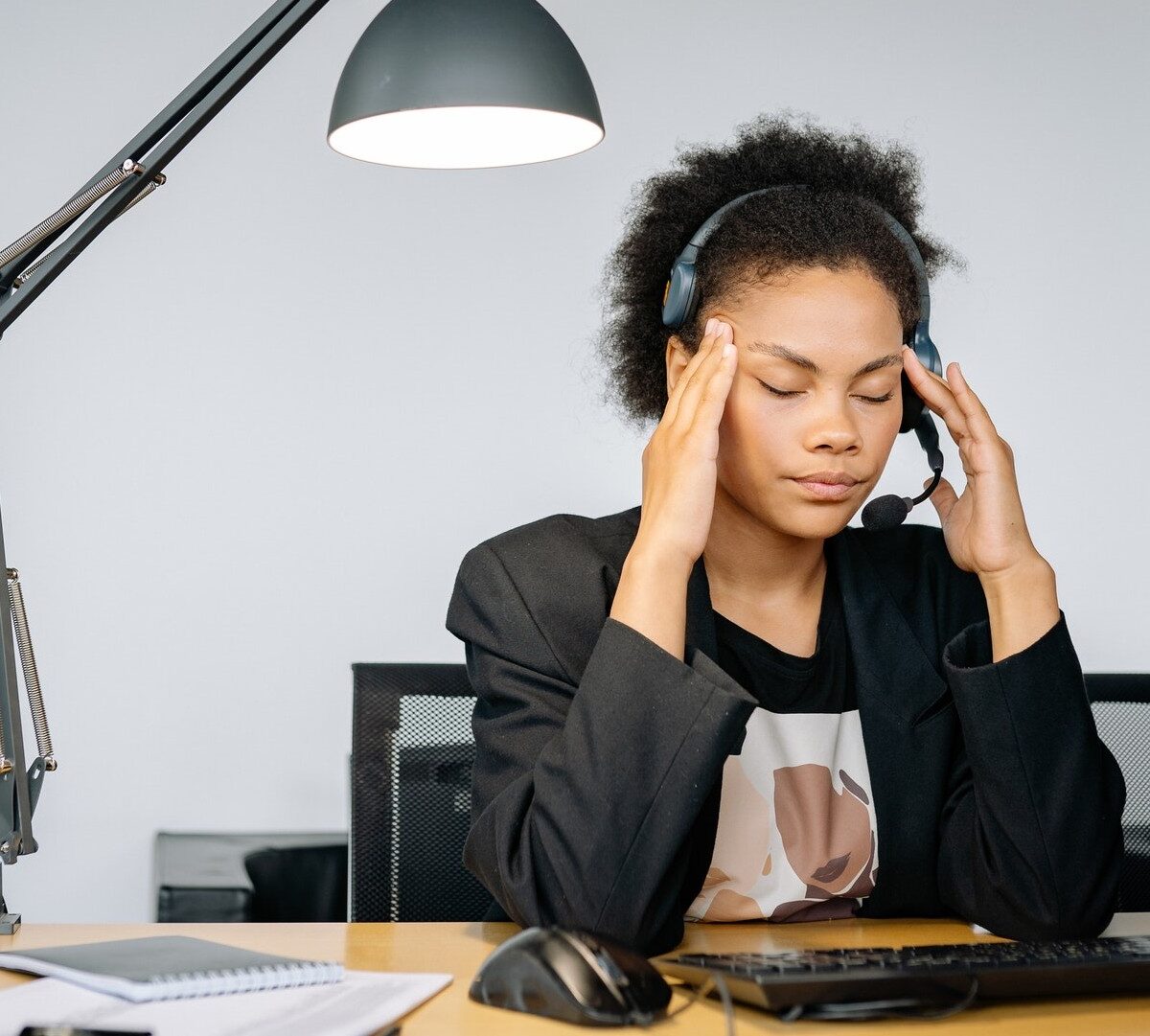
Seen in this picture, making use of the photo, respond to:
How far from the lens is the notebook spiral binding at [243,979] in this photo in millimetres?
845

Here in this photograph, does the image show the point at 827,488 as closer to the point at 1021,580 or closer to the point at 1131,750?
the point at 1021,580

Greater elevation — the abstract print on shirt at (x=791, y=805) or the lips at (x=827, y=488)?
the lips at (x=827, y=488)

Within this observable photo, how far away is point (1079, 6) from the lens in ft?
8.53

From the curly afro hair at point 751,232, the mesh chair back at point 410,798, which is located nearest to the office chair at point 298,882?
the mesh chair back at point 410,798

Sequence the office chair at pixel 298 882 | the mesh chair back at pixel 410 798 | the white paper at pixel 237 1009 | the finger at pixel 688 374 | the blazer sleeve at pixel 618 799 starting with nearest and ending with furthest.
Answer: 1. the white paper at pixel 237 1009
2. the blazer sleeve at pixel 618 799
3. the finger at pixel 688 374
4. the mesh chair back at pixel 410 798
5. the office chair at pixel 298 882

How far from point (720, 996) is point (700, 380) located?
581mm

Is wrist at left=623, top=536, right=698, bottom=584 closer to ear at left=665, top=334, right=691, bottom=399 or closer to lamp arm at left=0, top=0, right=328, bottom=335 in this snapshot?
ear at left=665, top=334, right=691, bottom=399

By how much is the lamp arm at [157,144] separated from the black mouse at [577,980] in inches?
25.8

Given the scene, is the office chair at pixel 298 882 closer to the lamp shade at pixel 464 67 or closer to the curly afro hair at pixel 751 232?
the curly afro hair at pixel 751 232

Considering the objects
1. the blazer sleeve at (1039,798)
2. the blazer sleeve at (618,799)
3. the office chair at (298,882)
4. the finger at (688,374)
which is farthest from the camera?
the office chair at (298,882)

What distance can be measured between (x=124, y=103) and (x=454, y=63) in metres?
1.48

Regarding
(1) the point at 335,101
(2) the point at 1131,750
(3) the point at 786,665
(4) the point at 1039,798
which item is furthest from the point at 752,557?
(1) the point at 335,101

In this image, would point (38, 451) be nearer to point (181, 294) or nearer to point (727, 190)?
point (181, 294)

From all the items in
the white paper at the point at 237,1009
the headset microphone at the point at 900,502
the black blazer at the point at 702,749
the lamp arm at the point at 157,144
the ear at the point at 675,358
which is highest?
the lamp arm at the point at 157,144
